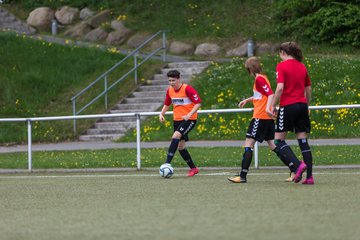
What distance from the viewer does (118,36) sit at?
36.8 m

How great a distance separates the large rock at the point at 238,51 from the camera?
33188mm

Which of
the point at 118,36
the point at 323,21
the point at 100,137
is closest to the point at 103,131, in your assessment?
the point at 100,137

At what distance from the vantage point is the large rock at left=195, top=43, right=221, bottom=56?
1331 inches

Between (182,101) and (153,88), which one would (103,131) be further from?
(182,101)

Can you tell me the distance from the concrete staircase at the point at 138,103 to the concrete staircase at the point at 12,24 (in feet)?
30.0

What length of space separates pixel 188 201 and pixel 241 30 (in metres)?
25.0

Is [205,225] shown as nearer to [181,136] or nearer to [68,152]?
[181,136]

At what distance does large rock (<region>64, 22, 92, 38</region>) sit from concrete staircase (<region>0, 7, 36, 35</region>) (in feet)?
5.19

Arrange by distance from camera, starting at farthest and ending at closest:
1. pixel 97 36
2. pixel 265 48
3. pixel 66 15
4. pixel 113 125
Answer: pixel 66 15
pixel 97 36
pixel 265 48
pixel 113 125

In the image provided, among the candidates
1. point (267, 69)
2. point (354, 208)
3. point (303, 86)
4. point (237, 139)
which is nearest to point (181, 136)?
point (303, 86)

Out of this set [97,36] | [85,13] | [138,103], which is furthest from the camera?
[85,13]

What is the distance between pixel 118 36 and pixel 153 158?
56.5 feet

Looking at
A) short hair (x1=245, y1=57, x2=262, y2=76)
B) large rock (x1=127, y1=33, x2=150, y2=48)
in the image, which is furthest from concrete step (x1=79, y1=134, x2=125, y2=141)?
short hair (x1=245, y1=57, x2=262, y2=76)

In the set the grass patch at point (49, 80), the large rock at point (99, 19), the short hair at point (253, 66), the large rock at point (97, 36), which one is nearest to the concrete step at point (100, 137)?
the grass patch at point (49, 80)
